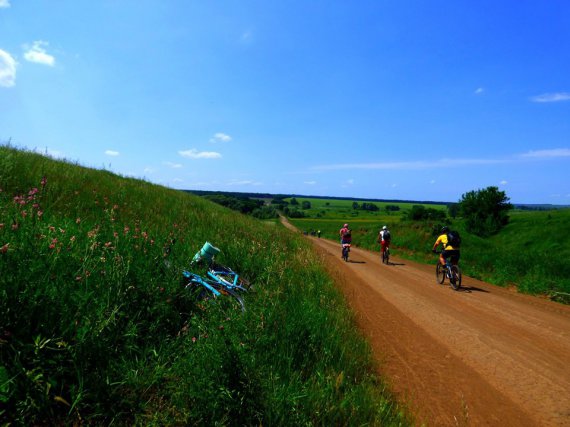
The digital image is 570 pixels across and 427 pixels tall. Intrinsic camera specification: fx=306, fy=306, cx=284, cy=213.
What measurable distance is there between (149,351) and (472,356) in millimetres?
5605

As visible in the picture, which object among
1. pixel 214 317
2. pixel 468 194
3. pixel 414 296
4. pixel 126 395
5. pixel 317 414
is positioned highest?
pixel 468 194

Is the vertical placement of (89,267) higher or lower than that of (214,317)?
higher

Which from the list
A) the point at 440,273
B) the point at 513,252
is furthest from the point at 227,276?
the point at 513,252

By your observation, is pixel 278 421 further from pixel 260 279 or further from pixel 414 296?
pixel 414 296

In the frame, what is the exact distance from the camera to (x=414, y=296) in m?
10.3

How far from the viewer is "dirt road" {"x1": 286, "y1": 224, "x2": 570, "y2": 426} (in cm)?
403

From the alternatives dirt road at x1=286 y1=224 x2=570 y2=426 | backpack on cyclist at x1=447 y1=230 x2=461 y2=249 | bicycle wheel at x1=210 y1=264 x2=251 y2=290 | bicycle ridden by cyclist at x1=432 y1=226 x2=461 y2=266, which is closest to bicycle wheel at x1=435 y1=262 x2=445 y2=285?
bicycle ridden by cyclist at x1=432 y1=226 x2=461 y2=266

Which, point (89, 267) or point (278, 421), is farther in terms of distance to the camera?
point (89, 267)

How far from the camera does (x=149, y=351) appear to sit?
309 cm

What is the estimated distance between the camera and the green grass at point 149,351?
2434 millimetres

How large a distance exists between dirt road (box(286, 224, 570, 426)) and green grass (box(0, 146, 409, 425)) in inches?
40.8

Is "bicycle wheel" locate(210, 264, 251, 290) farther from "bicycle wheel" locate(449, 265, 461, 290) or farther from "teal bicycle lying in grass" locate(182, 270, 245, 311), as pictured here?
"bicycle wheel" locate(449, 265, 461, 290)

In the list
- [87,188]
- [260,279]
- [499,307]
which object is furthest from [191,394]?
[499,307]

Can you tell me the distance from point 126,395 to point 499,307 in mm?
10436
